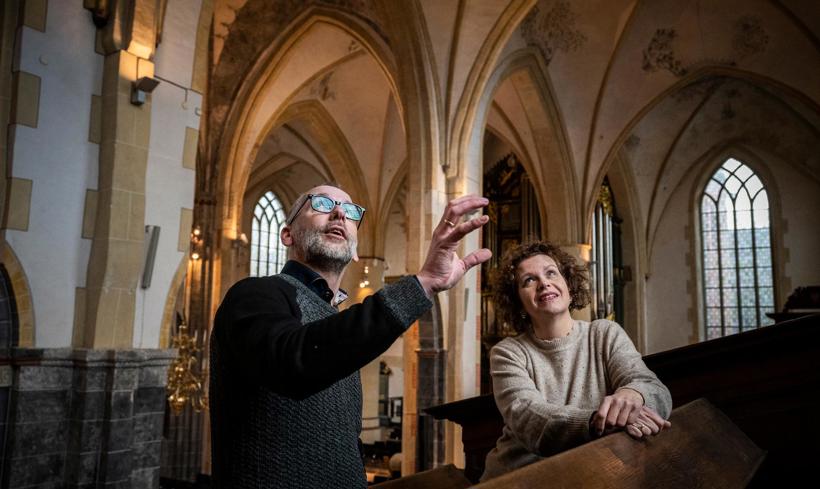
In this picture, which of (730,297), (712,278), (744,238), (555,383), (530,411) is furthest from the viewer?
(712,278)

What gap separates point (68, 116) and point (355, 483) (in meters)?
3.51

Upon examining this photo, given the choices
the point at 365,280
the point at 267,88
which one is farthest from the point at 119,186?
the point at 365,280

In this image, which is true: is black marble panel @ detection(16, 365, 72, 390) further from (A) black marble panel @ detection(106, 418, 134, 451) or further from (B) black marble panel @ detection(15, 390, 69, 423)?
(A) black marble panel @ detection(106, 418, 134, 451)

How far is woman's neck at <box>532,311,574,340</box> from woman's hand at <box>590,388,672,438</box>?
38 cm

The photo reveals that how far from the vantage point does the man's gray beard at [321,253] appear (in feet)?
5.04

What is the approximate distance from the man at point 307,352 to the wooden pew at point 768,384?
4.46 feet

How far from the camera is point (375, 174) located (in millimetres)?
14977

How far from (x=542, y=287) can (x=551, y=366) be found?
243mm

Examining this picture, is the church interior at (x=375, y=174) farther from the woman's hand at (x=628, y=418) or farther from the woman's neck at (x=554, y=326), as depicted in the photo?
the woman's hand at (x=628, y=418)

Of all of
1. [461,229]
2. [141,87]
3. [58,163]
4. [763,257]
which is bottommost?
[461,229]

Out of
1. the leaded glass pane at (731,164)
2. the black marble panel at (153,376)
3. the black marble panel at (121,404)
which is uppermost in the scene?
the leaded glass pane at (731,164)

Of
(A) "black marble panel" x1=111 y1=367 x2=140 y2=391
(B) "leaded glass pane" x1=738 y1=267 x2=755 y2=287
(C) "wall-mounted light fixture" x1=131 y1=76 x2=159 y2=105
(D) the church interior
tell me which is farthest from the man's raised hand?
(B) "leaded glass pane" x1=738 y1=267 x2=755 y2=287

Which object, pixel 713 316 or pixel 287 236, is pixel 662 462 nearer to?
pixel 287 236

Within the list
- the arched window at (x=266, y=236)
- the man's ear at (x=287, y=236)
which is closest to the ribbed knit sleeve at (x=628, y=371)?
the man's ear at (x=287, y=236)
